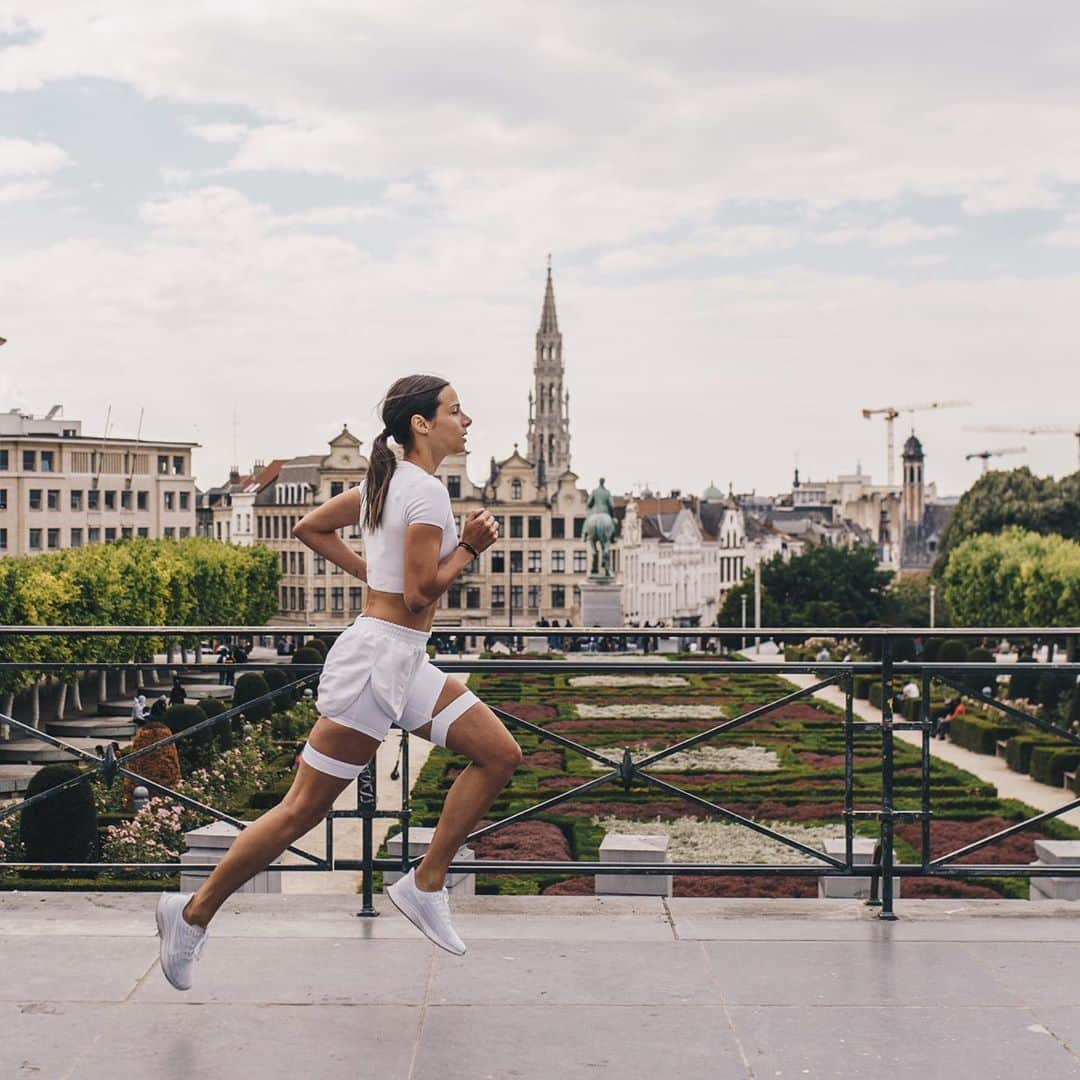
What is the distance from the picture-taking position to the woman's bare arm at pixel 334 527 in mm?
5660

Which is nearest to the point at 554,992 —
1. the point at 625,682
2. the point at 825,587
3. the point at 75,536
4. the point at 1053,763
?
the point at 1053,763

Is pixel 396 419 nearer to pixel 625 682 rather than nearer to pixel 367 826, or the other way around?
pixel 367 826

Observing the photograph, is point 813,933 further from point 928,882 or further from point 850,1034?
point 928,882

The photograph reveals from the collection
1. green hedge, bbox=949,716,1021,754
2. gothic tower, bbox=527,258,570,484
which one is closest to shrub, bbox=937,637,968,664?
green hedge, bbox=949,716,1021,754

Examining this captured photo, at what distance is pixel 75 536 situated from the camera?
11294cm

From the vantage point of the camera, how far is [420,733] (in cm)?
566

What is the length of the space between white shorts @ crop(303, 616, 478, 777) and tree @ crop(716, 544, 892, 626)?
3355 inches

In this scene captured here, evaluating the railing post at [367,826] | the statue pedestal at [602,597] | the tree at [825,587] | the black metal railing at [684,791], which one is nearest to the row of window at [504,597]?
the tree at [825,587]

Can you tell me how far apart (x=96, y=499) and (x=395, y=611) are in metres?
114

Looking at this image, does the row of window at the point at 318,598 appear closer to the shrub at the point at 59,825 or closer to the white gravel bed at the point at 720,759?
the white gravel bed at the point at 720,759

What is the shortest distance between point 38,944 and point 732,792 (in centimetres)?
2066

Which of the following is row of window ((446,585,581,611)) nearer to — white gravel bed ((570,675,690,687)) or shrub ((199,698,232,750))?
white gravel bed ((570,675,690,687))

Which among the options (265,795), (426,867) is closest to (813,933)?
(426,867)

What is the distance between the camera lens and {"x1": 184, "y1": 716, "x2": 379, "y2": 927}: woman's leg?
18.0 ft
